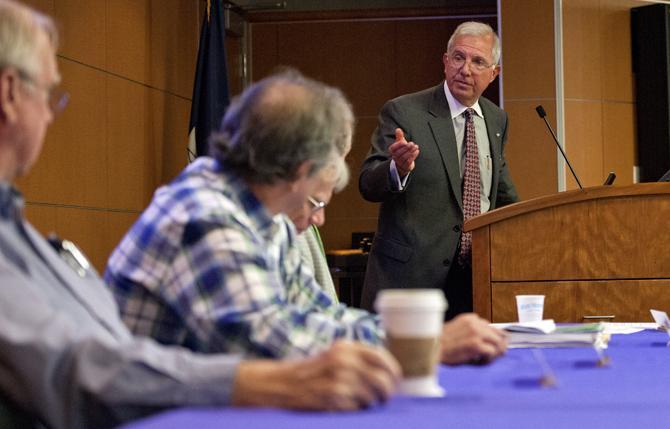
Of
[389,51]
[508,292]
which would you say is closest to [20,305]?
[508,292]

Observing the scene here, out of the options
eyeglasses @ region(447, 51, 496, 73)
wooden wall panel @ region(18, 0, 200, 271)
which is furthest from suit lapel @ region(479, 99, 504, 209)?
wooden wall panel @ region(18, 0, 200, 271)

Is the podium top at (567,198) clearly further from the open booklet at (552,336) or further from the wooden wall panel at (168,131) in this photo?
the wooden wall panel at (168,131)

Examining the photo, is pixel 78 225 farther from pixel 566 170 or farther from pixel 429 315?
pixel 429 315

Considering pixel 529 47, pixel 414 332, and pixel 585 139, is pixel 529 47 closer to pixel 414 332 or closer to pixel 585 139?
pixel 585 139

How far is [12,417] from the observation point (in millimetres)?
1369

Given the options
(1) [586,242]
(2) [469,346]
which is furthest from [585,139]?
(2) [469,346]

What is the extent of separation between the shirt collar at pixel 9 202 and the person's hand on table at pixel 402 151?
2.21 metres

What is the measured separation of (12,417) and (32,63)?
48 centimetres

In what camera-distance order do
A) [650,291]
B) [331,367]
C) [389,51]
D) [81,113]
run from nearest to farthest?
1. [331,367]
2. [650,291]
3. [81,113]
4. [389,51]

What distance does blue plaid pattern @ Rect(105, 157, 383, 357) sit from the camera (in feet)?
5.09

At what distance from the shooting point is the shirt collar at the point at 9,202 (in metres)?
1.37

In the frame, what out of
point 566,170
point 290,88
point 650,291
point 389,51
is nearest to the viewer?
point 290,88

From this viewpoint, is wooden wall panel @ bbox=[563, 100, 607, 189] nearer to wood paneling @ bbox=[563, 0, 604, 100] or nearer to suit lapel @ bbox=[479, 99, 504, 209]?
wood paneling @ bbox=[563, 0, 604, 100]

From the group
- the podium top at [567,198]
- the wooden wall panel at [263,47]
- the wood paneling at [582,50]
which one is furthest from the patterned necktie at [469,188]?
the wooden wall panel at [263,47]
